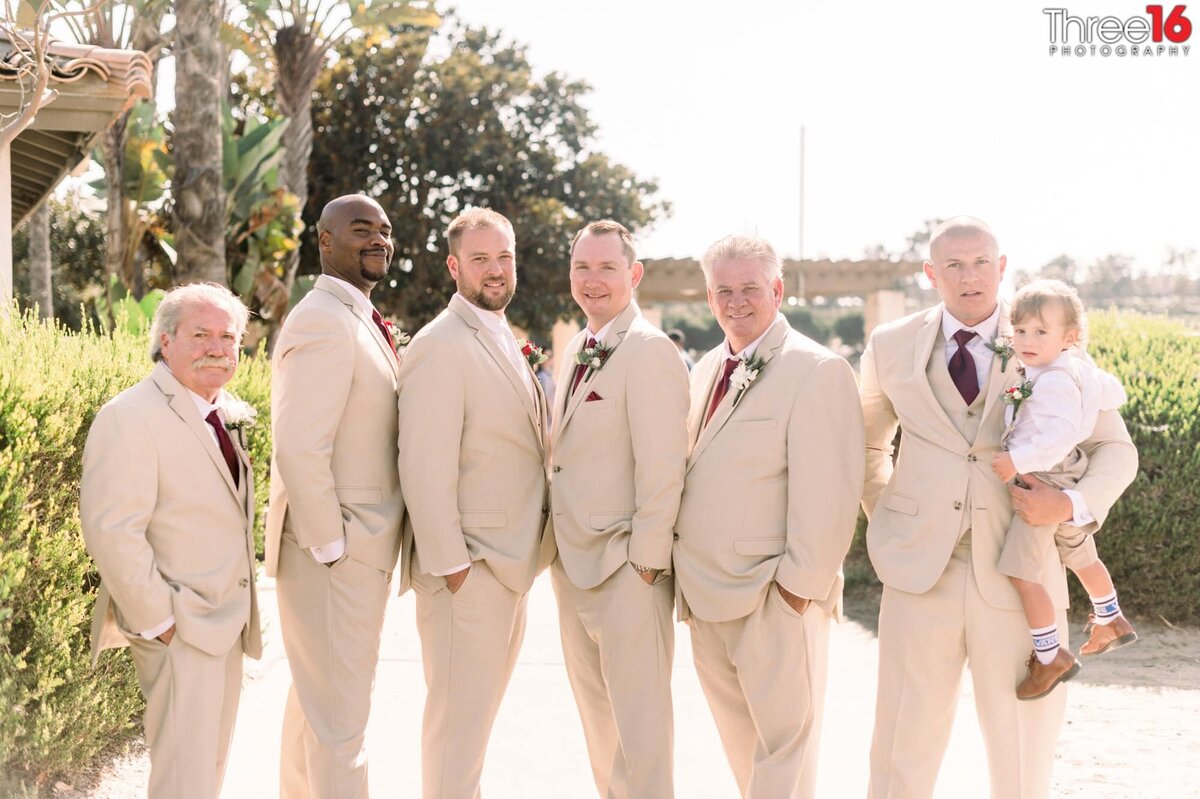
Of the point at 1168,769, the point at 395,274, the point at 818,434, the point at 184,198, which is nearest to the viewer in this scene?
the point at 818,434

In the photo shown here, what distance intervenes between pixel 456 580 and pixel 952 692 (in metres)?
1.94

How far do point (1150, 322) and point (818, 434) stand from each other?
721 centimetres

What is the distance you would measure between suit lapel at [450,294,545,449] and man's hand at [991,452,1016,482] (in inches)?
71.5

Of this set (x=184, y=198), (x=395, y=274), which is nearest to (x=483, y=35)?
(x=395, y=274)

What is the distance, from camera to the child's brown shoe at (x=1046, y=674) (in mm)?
4039

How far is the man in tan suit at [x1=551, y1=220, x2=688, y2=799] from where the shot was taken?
4449 millimetres

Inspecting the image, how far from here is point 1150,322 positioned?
33.7ft

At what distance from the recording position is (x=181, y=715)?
12.9 ft

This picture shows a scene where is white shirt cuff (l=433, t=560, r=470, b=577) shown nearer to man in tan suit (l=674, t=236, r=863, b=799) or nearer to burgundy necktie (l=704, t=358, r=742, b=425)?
man in tan suit (l=674, t=236, r=863, b=799)

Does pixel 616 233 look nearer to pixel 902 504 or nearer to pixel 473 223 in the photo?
pixel 473 223

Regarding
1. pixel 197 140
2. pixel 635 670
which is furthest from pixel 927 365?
pixel 197 140

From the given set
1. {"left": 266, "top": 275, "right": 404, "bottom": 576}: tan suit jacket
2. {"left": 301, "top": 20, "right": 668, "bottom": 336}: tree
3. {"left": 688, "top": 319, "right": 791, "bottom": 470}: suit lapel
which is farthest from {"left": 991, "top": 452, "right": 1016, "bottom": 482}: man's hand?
{"left": 301, "top": 20, "right": 668, "bottom": 336}: tree

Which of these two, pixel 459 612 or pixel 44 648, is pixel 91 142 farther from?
pixel 459 612

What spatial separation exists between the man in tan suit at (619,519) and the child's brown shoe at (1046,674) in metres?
1.33
